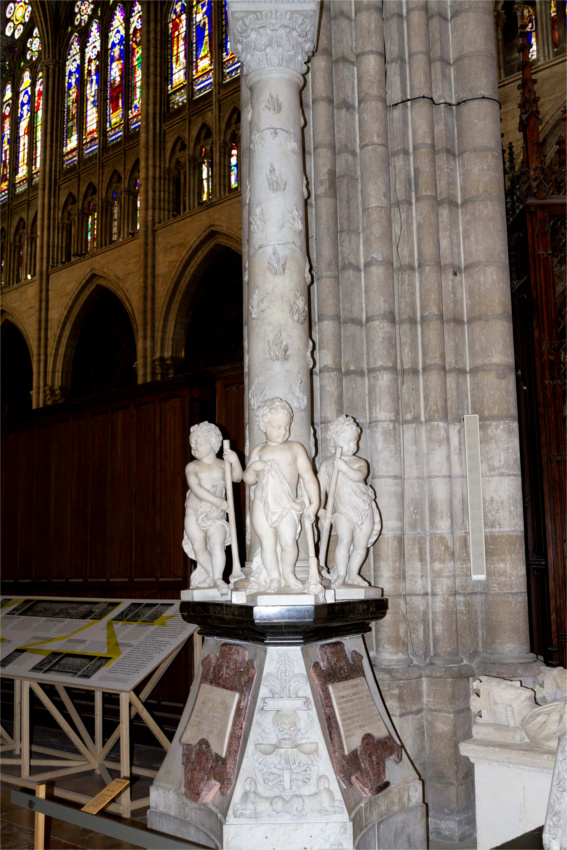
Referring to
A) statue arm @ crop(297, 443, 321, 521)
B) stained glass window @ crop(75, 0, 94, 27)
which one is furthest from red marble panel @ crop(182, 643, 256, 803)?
stained glass window @ crop(75, 0, 94, 27)

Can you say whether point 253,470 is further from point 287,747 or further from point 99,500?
point 99,500

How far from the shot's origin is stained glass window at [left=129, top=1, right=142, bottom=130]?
54.4ft

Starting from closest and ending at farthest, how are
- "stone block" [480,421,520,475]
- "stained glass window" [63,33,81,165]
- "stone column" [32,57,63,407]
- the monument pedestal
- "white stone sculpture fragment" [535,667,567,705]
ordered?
the monument pedestal → "white stone sculpture fragment" [535,667,567,705] → "stone block" [480,421,520,475] → "stained glass window" [63,33,81,165] → "stone column" [32,57,63,407]

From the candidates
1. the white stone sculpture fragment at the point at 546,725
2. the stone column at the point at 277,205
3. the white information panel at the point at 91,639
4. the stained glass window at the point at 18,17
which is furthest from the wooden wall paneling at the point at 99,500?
the stained glass window at the point at 18,17

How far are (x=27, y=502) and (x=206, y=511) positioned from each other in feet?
15.6

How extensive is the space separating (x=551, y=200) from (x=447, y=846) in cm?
379

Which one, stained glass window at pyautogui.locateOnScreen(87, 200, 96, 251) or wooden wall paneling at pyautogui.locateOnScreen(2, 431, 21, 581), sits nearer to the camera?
wooden wall paneling at pyautogui.locateOnScreen(2, 431, 21, 581)

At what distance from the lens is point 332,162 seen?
17.2 feet

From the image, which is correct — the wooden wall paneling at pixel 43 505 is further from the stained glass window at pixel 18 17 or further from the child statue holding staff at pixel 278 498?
the stained glass window at pixel 18 17

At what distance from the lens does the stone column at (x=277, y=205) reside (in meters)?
4.40

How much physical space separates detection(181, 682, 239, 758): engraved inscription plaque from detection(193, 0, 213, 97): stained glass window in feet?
45.8

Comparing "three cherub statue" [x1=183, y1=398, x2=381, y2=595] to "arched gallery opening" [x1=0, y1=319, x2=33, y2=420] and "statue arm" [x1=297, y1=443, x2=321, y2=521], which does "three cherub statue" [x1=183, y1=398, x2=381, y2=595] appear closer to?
"statue arm" [x1=297, y1=443, x2=321, y2=521]

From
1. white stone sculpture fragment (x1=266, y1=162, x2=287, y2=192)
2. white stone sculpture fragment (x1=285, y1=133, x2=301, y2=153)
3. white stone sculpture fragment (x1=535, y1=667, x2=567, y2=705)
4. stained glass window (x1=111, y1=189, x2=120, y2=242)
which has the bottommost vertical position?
white stone sculpture fragment (x1=535, y1=667, x2=567, y2=705)

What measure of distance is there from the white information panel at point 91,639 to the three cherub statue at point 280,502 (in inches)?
39.4
